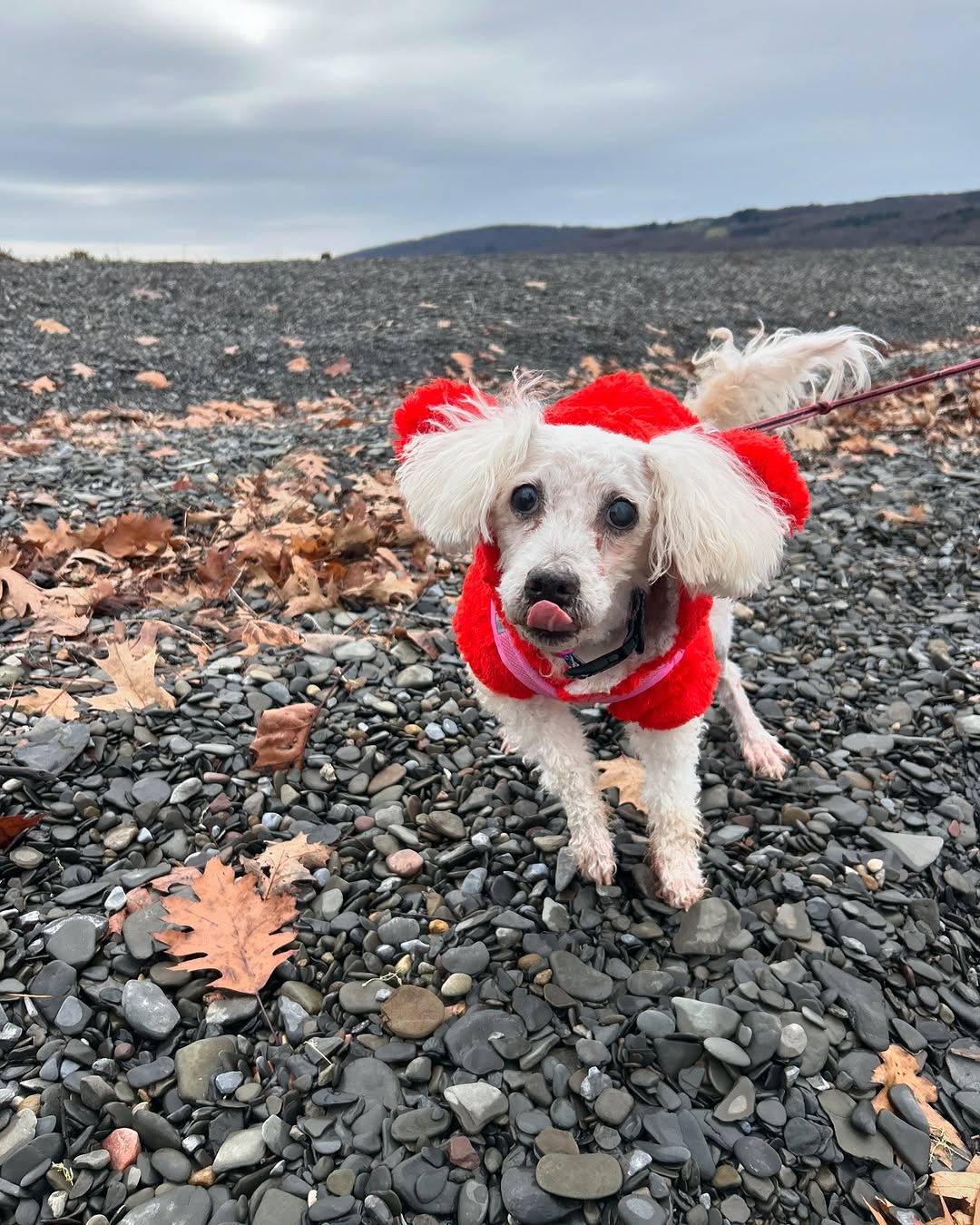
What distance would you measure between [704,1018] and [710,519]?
1.61m

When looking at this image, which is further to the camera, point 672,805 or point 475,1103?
point 672,805

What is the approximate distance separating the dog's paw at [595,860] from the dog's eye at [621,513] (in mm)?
1314

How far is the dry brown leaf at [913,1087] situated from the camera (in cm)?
239

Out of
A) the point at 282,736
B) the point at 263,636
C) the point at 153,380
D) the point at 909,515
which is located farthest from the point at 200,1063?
the point at 153,380

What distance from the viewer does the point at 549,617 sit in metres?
2.45

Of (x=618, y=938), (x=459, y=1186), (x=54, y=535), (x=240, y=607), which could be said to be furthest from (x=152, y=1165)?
(x=54, y=535)

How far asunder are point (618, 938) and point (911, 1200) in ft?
3.65

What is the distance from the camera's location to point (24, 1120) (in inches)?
88.0

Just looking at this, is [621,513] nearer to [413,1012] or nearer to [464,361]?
[413,1012]

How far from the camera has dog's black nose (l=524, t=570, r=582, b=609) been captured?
2475mm

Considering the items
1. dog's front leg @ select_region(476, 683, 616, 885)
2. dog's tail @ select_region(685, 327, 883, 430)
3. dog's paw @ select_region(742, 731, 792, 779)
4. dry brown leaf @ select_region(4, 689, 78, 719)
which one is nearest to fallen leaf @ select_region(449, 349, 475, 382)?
dog's tail @ select_region(685, 327, 883, 430)

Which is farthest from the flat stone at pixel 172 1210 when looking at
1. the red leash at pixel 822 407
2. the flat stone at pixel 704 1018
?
the red leash at pixel 822 407

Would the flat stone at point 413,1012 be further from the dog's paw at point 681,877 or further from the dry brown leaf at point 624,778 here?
the dry brown leaf at point 624,778

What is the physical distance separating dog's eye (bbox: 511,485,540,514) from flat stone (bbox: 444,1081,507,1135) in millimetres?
1776
